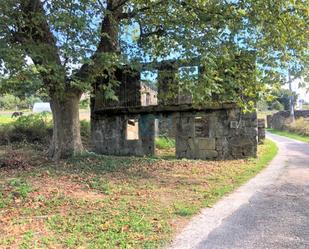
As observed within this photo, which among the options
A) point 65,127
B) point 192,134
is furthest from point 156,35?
point 192,134

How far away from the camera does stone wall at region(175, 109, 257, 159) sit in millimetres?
16922

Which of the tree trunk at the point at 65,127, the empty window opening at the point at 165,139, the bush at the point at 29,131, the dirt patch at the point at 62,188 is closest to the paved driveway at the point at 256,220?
the dirt patch at the point at 62,188

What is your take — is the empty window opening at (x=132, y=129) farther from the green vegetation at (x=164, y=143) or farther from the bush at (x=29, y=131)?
the bush at (x=29, y=131)

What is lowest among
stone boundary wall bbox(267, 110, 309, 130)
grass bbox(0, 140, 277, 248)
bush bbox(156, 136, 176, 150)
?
grass bbox(0, 140, 277, 248)

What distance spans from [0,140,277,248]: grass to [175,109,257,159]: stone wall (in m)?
3.77

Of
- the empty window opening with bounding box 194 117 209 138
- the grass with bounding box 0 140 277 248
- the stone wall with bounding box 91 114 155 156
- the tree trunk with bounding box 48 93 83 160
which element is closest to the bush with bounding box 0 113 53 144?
the stone wall with bounding box 91 114 155 156

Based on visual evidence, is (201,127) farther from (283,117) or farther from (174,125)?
(283,117)

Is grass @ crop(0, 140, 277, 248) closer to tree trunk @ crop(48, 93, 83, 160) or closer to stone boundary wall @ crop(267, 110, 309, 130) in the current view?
tree trunk @ crop(48, 93, 83, 160)

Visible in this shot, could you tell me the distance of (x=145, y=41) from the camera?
1298 cm

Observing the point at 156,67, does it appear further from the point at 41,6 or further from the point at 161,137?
the point at 161,137

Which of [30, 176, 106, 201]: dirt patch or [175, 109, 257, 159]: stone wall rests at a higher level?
[175, 109, 257, 159]: stone wall

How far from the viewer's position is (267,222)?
6.53 metres

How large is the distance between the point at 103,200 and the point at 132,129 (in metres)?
12.7

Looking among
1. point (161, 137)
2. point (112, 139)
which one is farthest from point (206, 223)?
point (161, 137)
